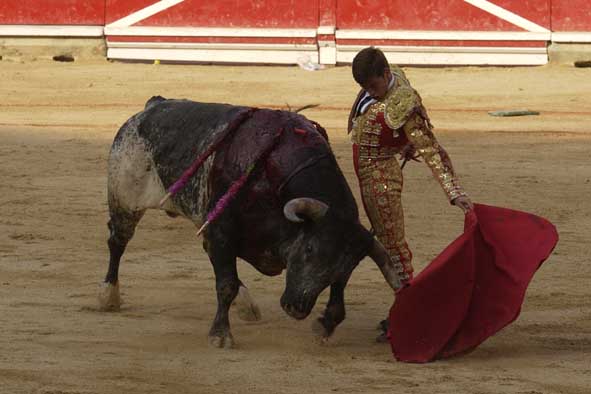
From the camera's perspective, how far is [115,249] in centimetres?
628

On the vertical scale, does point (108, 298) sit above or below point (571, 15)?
above

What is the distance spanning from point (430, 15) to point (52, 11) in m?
3.71

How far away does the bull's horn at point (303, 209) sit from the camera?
5.06 m

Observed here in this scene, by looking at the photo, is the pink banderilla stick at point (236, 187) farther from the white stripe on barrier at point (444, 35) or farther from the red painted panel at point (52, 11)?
the red painted panel at point (52, 11)

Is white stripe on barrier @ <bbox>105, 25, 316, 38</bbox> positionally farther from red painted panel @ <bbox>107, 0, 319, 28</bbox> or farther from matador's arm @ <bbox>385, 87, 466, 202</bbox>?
matador's arm @ <bbox>385, 87, 466, 202</bbox>

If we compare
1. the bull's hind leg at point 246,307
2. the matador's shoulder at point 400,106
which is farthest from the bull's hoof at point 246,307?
the matador's shoulder at point 400,106

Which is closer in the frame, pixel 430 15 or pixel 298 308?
pixel 298 308

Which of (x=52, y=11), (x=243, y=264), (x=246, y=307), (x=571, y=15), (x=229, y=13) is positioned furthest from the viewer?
(x=52, y=11)

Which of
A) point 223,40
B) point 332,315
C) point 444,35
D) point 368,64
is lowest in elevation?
point 223,40

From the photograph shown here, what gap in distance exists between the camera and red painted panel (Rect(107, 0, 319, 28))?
14.1 m

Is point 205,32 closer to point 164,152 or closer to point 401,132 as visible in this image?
point 164,152

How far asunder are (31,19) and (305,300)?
10.0 metres

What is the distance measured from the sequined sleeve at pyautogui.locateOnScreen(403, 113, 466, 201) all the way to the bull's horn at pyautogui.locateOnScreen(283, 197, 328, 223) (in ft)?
1.37

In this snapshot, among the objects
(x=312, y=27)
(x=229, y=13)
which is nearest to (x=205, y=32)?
(x=229, y=13)
